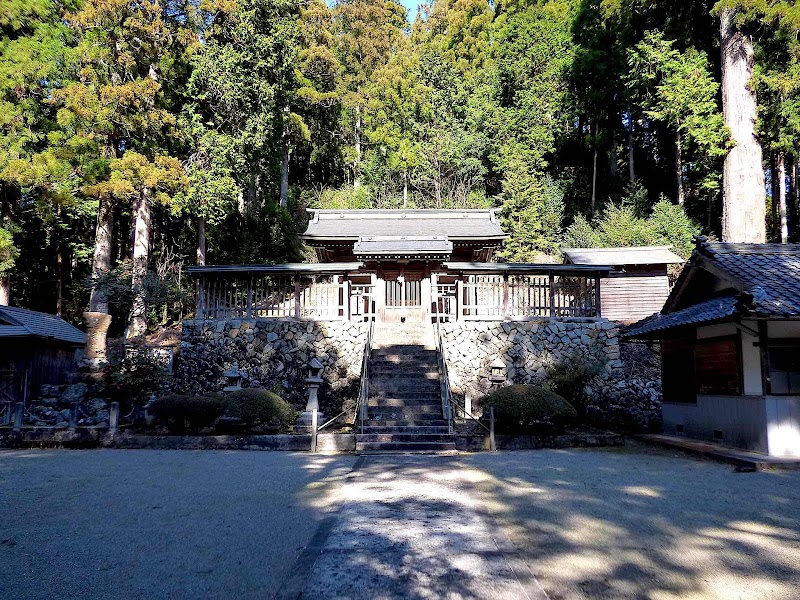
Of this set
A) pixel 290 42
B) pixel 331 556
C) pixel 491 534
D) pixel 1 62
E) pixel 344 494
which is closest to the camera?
→ pixel 331 556

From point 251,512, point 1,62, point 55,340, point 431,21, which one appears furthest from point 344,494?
point 431,21

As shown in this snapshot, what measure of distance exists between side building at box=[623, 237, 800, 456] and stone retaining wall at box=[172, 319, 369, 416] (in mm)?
7396

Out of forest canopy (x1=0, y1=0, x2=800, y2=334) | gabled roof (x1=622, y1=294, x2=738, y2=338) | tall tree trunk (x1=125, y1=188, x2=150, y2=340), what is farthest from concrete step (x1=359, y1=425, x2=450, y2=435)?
tall tree trunk (x1=125, y1=188, x2=150, y2=340)

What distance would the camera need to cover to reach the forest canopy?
1795cm

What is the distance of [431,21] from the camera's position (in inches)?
1464

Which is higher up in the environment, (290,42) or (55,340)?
(290,42)

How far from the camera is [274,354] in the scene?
14211 mm

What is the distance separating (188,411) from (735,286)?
1036 cm

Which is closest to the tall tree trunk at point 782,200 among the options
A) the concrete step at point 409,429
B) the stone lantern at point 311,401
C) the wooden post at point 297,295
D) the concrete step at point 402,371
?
the concrete step at point 402,371

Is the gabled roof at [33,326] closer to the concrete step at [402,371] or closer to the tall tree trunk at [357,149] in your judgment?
the concrete step at [402,371]

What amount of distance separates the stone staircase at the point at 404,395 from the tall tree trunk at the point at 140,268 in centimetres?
926

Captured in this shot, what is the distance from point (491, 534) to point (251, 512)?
7.98 ft

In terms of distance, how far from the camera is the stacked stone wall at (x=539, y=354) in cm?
1397

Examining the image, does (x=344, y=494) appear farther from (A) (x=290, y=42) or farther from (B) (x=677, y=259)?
(A) (x=290, y=42)
